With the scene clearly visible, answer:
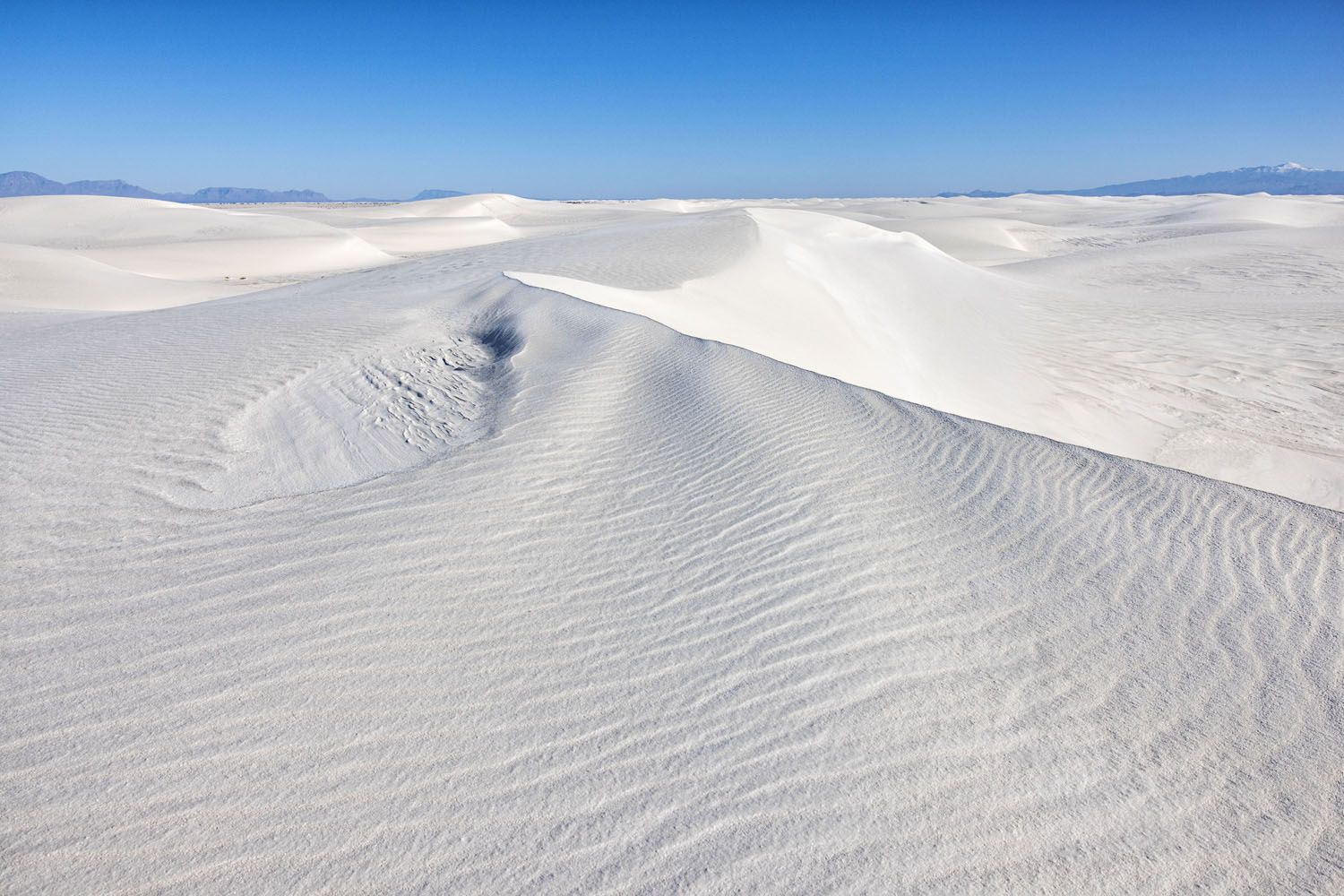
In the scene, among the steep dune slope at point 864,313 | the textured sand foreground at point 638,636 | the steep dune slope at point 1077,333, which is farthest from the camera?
the steep dune slope at point 864,313

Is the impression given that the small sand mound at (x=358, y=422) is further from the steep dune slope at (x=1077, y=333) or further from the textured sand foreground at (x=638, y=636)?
the steep dune slope at (x=1077, y=333)

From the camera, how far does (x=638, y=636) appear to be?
3.36 metres

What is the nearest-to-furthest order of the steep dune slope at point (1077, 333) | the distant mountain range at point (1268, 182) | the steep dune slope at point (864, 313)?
the steep dune slope at point (1077, 333) → the steep dune slope at point (864, 313) → the distant mountain range at point (1268, 182)

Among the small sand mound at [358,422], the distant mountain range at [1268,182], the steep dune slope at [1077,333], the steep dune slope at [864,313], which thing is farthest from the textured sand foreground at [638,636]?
the distant mountain range at [1268,182]

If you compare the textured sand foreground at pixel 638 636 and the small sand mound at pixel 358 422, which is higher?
the small sand mound at pixel 358 422

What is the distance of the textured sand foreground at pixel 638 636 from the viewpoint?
2.38m

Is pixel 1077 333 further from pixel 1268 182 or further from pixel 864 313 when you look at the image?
pixel 1268 182

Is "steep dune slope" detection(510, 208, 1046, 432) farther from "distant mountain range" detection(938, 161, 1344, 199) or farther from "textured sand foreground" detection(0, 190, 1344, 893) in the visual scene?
"distant mountain range" detection(938, 161, 1344, 199)

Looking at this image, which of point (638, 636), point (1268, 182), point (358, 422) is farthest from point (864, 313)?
point (1268, 182)

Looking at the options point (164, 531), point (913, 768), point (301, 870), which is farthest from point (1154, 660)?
point (164, 531)

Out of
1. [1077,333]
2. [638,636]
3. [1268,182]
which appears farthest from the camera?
[1268,182]

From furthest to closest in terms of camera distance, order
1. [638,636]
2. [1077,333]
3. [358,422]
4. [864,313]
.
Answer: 1. [864,313]
2. [1077,333]
3. [358,422]
4. [638,636]

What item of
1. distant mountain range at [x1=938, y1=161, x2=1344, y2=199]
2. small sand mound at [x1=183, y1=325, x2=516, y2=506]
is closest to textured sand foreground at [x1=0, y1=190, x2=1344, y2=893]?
small sand mound at [x1=183, y1=325, x2=516, y2=506]

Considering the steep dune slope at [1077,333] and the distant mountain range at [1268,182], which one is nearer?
the steep dune slope at [1077,333]
